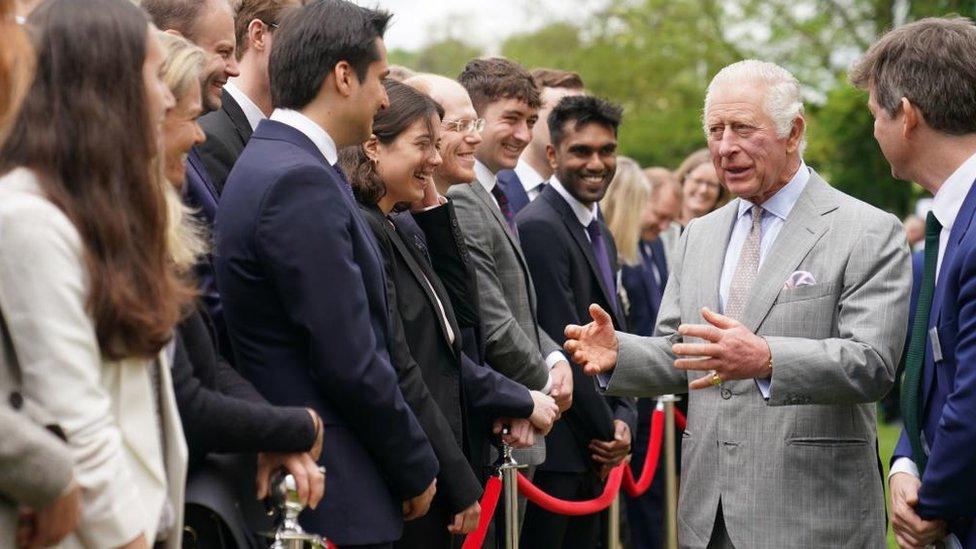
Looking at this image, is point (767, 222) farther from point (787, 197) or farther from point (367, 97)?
point (367, 97)

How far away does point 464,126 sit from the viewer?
19.7 feet

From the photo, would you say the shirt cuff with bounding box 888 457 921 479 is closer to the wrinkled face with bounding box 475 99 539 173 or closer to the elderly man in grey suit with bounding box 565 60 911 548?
the elderly man in grey suit with bounding box 565 60 911 548

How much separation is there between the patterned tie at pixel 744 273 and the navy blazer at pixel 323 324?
1578mm

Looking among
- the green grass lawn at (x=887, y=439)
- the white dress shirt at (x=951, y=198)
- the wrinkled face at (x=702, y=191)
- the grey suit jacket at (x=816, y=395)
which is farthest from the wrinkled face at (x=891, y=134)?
the green grass lawn at (x=887, y=439)

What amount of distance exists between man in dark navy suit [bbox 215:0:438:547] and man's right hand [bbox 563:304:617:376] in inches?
46.6

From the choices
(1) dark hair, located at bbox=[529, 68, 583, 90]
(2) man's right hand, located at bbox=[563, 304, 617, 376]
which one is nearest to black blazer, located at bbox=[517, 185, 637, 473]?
(2) man's right hand, located at bbox=[563, 304, 617, 376]

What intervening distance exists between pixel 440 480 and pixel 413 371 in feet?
1.40

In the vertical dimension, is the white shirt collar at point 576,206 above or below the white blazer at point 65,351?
below

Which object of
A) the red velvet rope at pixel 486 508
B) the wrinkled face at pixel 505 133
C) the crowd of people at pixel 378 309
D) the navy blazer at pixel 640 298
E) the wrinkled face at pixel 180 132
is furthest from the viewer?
the navy blazer at pixel 640 298

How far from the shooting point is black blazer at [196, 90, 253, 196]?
476 cm

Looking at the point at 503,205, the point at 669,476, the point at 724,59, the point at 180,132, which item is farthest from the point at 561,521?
the point at 724,59

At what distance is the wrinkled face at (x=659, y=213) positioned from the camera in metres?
11.0

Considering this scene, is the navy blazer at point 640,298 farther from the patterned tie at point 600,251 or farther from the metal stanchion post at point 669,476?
the patterned tie at point 600,251

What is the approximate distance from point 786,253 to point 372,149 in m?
1.66
